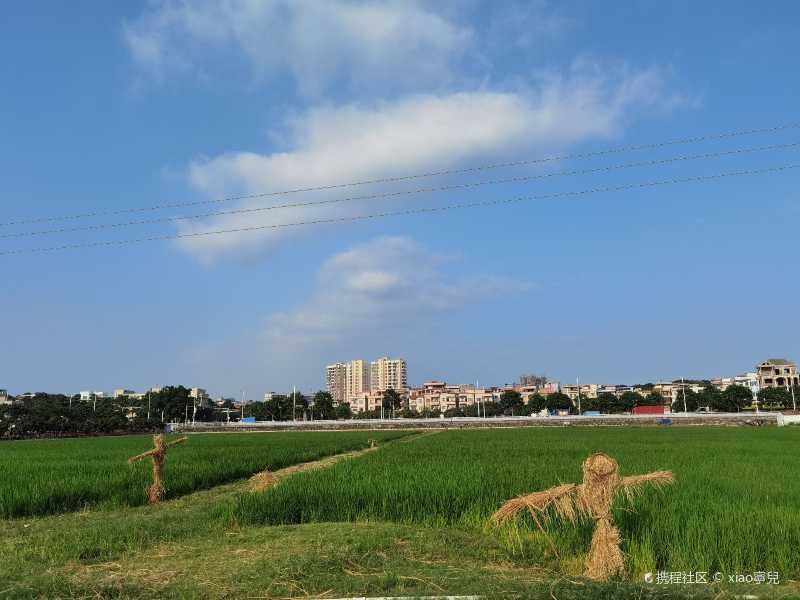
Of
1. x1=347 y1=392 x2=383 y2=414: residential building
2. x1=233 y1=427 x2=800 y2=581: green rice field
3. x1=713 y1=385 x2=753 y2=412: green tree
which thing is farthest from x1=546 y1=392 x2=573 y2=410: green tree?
x1=233 y1=427 x2=800 y2=581: green rice field

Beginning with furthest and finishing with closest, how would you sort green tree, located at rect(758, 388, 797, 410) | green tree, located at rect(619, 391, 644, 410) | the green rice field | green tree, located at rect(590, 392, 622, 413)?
green tree, located at rect(619, 391, 644, 410) → green tree, located at rect(590, 392, 622, 413) → green tree, located at rect(758, 388, 797, 410) → the green rice field

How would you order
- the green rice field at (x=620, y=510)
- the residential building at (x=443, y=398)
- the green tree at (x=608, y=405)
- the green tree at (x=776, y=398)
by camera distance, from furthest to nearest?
the residential building at (x=443, y=398)
the green tree at (x=608, y=405)
the green tree at (x=776, y=398)
the green rice field at (x=620, y=510)

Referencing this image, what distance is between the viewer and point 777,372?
12744 cm

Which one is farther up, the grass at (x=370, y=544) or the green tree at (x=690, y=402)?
the grass at (x=370, y=544)

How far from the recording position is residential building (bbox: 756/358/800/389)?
414ft

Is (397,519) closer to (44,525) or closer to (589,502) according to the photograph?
(589,502)

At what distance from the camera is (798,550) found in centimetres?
617

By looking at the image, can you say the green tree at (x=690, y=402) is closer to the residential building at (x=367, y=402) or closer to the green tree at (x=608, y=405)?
the green tree at (x=608, y=405)

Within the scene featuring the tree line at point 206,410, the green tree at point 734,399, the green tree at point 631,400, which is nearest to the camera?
the tree line at point 206,410

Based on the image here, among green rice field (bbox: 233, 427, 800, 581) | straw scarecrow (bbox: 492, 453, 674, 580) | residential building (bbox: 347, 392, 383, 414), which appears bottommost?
residential building (bbox: 347, 392, 383, 414)

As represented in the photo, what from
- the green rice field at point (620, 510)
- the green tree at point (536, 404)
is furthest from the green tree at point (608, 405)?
the green rice field at point (620, 510)

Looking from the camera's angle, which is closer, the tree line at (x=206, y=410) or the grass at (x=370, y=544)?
the grass at (x=370, y=544)

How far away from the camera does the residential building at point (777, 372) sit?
126125 millimetres

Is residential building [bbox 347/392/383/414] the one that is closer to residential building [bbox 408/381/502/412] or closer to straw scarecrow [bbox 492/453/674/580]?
residential building [bbox 408/381/502/412]
